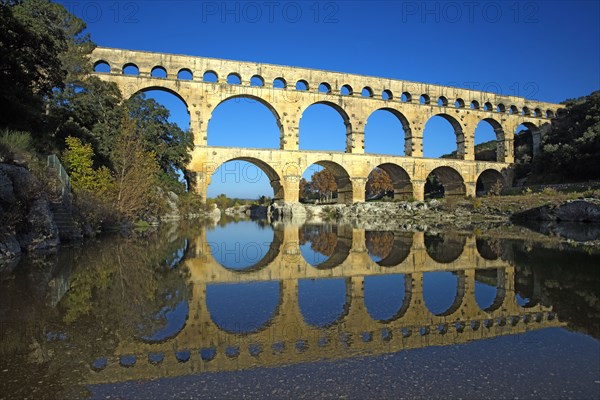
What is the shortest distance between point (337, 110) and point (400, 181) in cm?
804

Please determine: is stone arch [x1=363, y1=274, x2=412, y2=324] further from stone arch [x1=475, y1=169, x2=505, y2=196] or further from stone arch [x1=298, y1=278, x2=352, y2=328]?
stone arch [x1=475, y1=169, x2=505, y2=196]

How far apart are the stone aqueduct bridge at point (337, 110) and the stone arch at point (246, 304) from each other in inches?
953

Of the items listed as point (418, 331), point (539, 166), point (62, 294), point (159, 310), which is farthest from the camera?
point (539, 166)

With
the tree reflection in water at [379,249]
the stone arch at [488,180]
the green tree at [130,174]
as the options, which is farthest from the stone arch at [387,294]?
the stone arch at [488,180]

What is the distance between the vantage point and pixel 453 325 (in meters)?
3.91

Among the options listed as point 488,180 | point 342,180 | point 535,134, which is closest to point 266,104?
point 342,180

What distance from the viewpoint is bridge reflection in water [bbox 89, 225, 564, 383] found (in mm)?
3078

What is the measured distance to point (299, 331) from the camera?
3727mm

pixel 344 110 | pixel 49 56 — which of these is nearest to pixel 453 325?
pixel 49 56

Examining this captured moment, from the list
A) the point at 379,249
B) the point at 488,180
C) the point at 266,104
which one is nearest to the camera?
the point at 379,249

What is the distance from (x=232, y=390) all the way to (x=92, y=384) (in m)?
0.88

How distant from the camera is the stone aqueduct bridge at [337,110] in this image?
29156 millimetres

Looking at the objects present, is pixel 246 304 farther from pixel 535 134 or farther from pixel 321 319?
pixel 535 134

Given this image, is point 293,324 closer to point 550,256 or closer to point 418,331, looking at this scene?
point 418,331
